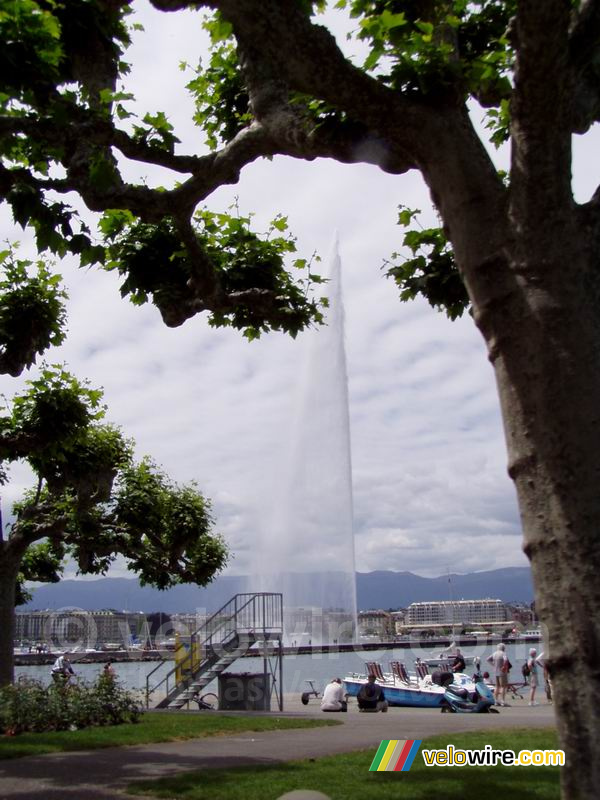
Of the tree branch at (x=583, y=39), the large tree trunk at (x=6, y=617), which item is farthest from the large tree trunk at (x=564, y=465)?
the large tree trunk at (x=6, y=617)

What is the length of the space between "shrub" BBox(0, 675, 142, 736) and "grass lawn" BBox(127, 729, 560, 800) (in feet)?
21.7

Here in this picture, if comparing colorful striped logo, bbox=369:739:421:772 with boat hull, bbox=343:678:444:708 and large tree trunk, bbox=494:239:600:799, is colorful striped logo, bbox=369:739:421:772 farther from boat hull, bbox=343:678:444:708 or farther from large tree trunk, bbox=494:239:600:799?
boat hull, bbox=343:678:444:708

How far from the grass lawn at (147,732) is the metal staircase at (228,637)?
496 centimetres

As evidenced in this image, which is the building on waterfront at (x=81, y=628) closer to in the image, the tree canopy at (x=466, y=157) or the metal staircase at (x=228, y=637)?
the metal staircase at (x=228, y=637)

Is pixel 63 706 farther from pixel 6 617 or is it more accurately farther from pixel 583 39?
pixel 583 39

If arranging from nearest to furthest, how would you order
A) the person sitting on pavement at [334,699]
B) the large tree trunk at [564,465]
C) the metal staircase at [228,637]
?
the large tree trunk at [564,465], the person sitting on pavement at [334,699], the metal staircase at [228,637]

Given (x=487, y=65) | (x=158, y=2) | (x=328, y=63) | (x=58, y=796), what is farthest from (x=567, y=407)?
(x=58, y=796)

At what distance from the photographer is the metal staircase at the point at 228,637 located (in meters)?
23.5

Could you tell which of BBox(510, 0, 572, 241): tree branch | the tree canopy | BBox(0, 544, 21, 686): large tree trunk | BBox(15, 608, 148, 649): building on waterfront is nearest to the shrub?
BBox(0, 544, 21, 686): large tree trunk

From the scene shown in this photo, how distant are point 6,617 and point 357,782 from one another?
37.9ft

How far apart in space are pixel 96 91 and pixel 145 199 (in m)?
1.57

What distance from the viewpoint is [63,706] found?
52.9ft

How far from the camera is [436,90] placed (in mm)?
6035

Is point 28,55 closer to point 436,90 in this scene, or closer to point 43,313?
point 436,90
